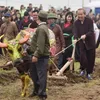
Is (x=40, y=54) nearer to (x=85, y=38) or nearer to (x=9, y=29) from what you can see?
(x=85, y=38)

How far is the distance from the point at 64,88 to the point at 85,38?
5.50ft

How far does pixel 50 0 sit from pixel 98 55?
15.1m

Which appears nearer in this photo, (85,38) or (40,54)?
(40,54)

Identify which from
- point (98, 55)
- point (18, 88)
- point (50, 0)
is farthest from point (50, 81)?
point (50, 0)

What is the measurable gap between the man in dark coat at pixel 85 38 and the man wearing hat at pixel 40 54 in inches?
102

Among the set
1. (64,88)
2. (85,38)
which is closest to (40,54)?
(64,88)

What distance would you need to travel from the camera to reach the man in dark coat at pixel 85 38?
9.66 meters

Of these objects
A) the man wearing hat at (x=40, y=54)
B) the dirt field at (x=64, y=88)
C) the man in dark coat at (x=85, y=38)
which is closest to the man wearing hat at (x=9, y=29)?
the dirt field at (x=64, y=88)

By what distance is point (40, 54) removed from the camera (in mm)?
6824

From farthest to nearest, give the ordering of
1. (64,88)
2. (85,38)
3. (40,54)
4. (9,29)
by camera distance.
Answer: (9,29) → (85,38) → (64,88) → (40,54)

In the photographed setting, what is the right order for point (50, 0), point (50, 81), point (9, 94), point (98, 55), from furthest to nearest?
point (50, 0) < point (98, 55) < point (50, 81) < point (9, 94)

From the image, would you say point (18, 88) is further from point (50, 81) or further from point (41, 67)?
point (41, 67)

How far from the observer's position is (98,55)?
15750 millimetres

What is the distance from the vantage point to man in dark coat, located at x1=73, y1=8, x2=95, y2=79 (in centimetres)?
966
